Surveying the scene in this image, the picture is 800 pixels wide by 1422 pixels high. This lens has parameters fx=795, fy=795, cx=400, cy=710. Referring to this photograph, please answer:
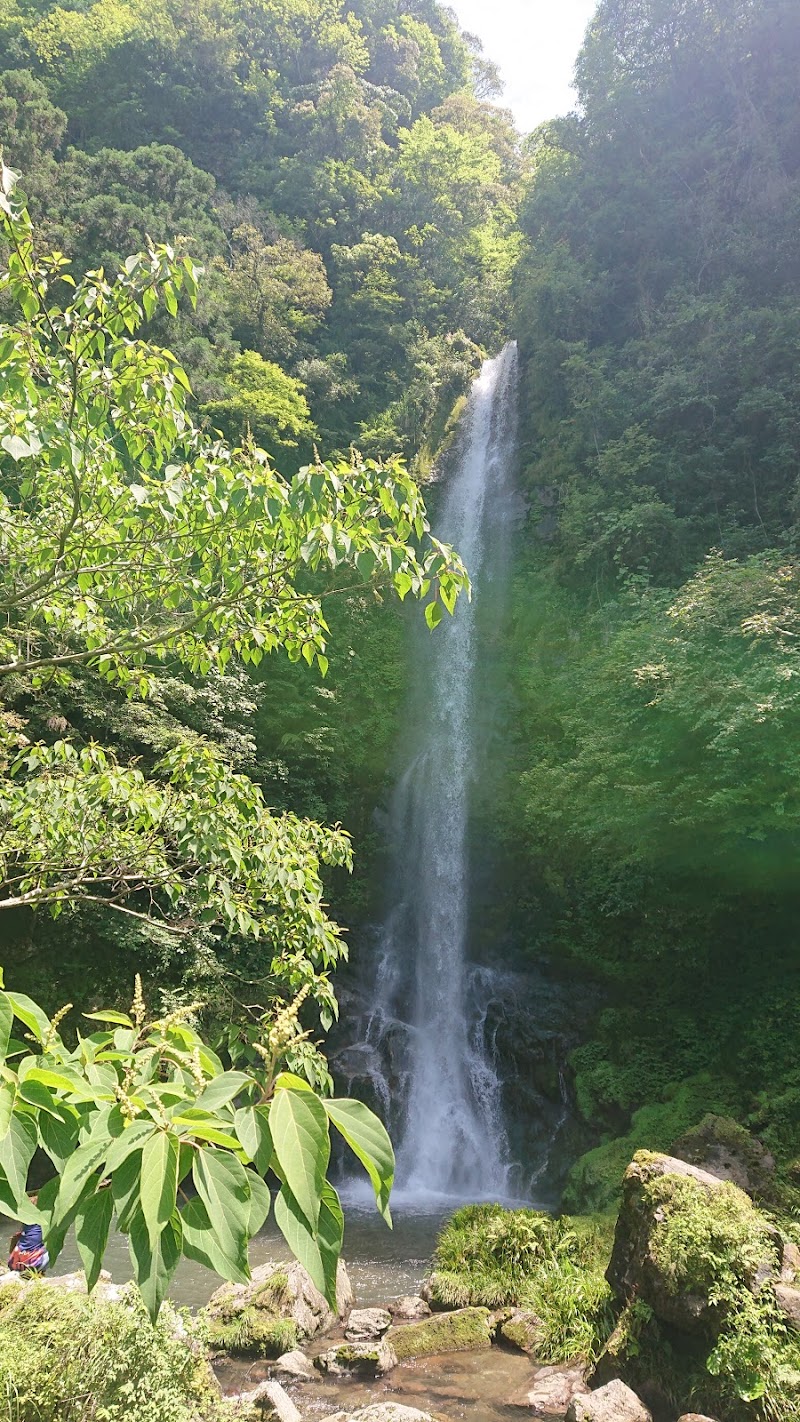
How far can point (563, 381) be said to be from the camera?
21031 millimetres

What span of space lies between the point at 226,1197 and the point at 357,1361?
7085mm

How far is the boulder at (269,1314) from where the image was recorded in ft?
22.0

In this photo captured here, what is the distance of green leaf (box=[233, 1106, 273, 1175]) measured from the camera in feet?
3.76

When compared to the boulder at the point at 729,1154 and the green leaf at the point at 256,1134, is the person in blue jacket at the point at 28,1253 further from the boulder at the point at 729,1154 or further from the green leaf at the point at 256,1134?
the green leaf at the point at 256,1134

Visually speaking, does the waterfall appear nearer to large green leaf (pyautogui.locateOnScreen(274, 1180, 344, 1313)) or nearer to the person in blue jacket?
the person in blue jacket

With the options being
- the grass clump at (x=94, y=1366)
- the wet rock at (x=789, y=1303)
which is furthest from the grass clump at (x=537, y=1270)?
the grass clump at (x=94, y=1366)

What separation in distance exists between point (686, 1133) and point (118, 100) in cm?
3662

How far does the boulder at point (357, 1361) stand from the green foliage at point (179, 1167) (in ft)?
22.5

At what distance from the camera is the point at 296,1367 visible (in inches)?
252

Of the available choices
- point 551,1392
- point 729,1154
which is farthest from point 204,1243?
point 729,1154

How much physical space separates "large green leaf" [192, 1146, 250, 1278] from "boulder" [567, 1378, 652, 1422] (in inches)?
214

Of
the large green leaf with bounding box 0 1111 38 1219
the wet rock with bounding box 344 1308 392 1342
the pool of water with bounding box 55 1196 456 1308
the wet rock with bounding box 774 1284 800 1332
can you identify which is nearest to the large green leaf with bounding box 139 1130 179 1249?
the large green leaf with bounding box 0 1111 38 1219

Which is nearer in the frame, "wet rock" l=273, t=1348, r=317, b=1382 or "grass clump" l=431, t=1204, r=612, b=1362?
"wet rock" l=273, t=1348, r=317, b=1382

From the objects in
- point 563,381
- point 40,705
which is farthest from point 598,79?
point 40,705
